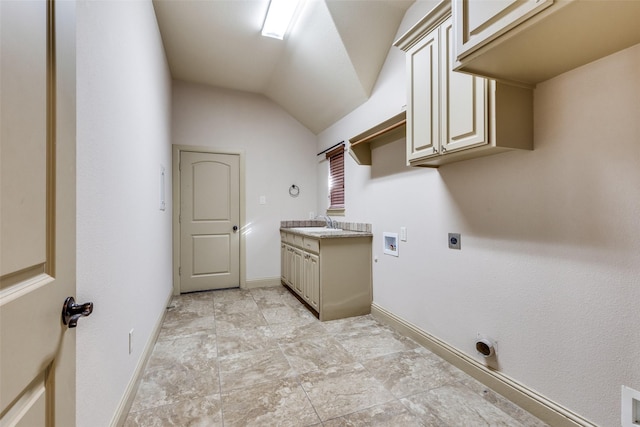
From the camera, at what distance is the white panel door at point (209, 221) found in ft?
13.3

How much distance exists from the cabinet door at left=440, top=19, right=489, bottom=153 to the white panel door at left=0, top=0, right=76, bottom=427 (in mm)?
1660

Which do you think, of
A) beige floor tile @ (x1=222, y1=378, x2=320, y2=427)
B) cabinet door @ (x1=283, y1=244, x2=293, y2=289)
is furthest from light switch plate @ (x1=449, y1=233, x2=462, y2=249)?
cabinet door @ (x1=283, y1=244, x2=293, y2=289)

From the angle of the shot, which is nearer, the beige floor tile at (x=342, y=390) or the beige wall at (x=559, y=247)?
→ the beige wall at (x=559, y=247)

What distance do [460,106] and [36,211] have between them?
193 centimetres

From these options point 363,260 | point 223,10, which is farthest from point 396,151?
point 223,10

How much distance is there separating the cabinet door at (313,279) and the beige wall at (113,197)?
1537 millimetres

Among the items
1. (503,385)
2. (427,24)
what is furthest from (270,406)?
(427,24)

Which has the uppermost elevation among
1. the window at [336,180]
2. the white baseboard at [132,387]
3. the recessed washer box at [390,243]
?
the window at [336,180]

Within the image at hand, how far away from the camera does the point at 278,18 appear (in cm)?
285

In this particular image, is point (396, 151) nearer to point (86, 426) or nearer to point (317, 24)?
point (317, 24)

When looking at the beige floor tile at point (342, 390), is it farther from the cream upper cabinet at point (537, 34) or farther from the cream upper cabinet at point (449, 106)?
the cream upper cabinet at point (537, 34)

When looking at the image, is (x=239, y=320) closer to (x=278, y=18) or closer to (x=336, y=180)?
(x=336, y=180)

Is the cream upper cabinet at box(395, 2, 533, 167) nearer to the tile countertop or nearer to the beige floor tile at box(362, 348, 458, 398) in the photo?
the tile countertop

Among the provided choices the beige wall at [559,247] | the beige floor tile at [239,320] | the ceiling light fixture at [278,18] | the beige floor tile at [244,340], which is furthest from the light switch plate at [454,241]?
the ceiling light fixture at [278,18]
